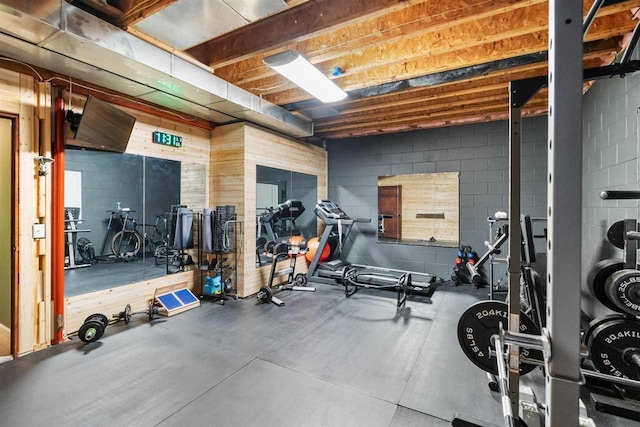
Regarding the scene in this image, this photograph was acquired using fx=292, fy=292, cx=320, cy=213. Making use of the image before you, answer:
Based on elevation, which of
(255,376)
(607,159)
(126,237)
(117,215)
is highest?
(607,159)


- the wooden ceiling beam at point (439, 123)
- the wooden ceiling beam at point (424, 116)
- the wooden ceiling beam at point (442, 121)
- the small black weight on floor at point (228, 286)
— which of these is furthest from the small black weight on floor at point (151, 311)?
the wooden ceiling beam at point (439, 123)

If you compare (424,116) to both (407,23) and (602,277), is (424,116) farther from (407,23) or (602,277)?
(602,277)

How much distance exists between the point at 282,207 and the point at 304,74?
2941 millimetres

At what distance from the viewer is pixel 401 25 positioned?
8.41 ft

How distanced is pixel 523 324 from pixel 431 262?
3571 millimetres

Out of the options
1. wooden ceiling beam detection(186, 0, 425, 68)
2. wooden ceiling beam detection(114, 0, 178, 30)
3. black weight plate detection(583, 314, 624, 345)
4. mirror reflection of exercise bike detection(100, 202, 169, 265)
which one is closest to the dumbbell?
mirror reflection of exercise bike detection(100, 202, 169, 265)

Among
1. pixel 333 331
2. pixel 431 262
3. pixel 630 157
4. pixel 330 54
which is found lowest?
pixel 333 331

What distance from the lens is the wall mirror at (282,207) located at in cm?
514

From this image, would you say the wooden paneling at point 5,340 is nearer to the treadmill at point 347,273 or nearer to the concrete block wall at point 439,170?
the treadmill at point 347,273

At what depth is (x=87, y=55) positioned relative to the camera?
2.64 m

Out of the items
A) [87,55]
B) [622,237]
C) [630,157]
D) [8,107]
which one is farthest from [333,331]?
[8,107]

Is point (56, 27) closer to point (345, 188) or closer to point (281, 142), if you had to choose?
point (281, 142)

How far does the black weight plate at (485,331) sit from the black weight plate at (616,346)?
0.35 m

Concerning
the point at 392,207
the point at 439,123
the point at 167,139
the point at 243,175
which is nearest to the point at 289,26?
the point at 243,175
